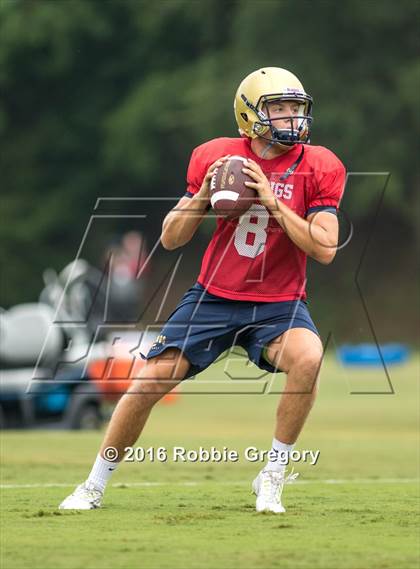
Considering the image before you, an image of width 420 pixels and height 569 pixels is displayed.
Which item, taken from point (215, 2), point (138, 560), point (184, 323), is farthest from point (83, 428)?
point (215, 2)

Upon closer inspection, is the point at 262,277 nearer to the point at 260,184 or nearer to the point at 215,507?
the point at 260,184

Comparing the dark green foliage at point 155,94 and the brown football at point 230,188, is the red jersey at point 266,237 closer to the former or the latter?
the brown football at point 230,188

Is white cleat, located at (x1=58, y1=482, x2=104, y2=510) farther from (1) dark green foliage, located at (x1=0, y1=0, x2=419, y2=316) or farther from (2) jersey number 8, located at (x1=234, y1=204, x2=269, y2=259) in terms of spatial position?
(1) dark green foliage, located at (x1=0, y1=0, x2=419, y2=316)

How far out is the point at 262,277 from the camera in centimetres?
552

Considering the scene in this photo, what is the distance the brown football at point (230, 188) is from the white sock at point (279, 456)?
3.22 feet

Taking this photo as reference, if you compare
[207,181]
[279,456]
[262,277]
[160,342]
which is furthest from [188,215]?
[279,456]

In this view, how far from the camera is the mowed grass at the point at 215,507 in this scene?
14.3ft

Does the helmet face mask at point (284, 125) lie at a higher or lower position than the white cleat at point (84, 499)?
higher

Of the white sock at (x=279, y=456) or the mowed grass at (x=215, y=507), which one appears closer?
A: the mowed grass at (x=215, y=507)

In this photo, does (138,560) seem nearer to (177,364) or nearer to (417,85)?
(177,364)

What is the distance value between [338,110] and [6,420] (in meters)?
15.2

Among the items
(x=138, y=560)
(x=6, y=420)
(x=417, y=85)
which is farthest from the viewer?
(x=417, y=85)

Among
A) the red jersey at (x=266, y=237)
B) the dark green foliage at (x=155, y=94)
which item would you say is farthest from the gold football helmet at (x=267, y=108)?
the dark green foliage at (x=155, y=94)

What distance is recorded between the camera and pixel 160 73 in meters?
29.5
